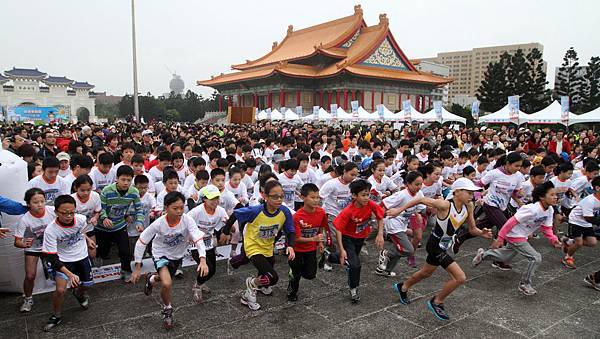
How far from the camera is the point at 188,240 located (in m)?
4.38

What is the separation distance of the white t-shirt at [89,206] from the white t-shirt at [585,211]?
6080 millimetres

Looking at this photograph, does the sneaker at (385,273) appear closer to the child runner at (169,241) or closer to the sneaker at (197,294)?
the sneaker at (197,294)

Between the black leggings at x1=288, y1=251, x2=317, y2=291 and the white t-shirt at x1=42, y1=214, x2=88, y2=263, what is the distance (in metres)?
2.13

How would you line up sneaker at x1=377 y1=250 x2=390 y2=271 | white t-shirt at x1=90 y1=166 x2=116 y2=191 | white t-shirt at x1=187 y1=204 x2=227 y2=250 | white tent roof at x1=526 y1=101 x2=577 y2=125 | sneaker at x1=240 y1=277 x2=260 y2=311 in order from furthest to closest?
white tent roof at x1=526 y1=101 x2=577 y2=125
white t-shirt at x1=90 y1=166 x2=116 y2=191
sneaker at x1=377 y1=250 x2=390 y2=271
white t-shirt at x1=187 y1=204 x2=227 y2=250
sneaker at x1=240 y1=277 x2=260 y2=311

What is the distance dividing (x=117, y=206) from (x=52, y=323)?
4.97 ft

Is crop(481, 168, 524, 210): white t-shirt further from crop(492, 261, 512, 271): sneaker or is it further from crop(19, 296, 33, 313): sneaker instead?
crop(19, 296, 33, 313): sneaker

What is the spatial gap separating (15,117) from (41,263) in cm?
4760

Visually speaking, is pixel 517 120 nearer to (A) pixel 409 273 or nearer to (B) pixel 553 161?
(B) pixel 553 161

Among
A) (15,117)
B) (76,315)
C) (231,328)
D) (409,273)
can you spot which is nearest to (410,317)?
(409,273)

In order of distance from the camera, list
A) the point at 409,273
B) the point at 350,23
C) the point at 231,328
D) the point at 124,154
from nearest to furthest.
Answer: the point at 231,328, the point at 409,273, the point at 124,154, the point at 350,23

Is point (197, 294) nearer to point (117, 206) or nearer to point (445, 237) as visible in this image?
point (117, 206)

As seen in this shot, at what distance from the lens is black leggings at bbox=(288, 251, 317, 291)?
14.9ft

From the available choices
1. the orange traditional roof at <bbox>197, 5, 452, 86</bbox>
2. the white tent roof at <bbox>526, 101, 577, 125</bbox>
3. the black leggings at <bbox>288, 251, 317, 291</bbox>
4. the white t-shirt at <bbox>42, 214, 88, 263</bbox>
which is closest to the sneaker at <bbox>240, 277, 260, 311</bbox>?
the black leggings at <bbox>288, 251, 317, 291</bbox>

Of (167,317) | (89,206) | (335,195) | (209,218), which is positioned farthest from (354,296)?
(89,206)
